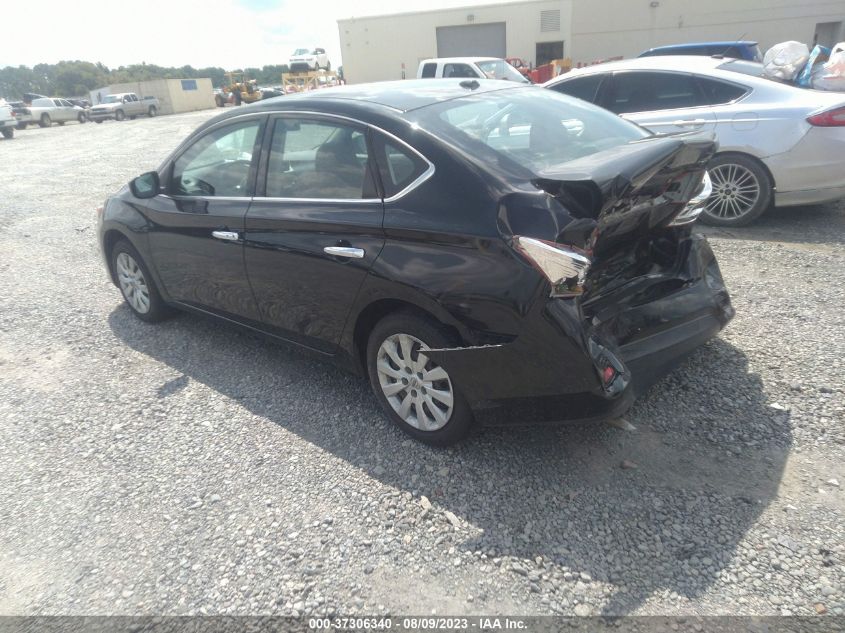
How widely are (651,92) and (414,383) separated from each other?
5.25 m

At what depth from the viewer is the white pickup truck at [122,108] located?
3775 cm

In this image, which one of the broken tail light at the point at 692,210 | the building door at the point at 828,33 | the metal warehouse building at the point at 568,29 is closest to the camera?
the broken tail light at the point at 692,210

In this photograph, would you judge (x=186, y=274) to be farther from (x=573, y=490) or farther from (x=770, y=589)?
(x=770, y=589)

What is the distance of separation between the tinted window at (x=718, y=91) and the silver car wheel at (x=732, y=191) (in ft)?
2.34

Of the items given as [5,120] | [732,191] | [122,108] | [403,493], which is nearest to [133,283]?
[403,493]

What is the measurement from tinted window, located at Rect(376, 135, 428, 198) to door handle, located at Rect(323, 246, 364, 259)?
1.05ft

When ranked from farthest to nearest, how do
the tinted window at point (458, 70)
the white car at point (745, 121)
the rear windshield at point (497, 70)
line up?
1. the rear windshield at point (497, 70)
2. the tinted window at point (458, 70)
3. the white car at point (745, 121)

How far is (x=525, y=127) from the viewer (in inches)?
129

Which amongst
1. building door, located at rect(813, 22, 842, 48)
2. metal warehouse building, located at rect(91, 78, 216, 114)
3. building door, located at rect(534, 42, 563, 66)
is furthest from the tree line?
building door, located at rect(813, 22, 842, 48)

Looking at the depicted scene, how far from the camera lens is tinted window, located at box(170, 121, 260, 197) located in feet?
12.4

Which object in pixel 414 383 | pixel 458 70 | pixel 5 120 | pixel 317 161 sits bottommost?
pixel 5 120

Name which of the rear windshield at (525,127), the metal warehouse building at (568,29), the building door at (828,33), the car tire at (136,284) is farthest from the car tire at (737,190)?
the building door at (828,33)

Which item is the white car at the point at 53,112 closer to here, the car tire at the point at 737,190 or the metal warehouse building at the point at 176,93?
the metal warehouse building at the point at 176,93

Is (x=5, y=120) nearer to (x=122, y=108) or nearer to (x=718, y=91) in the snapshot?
(x=122, y=108)
